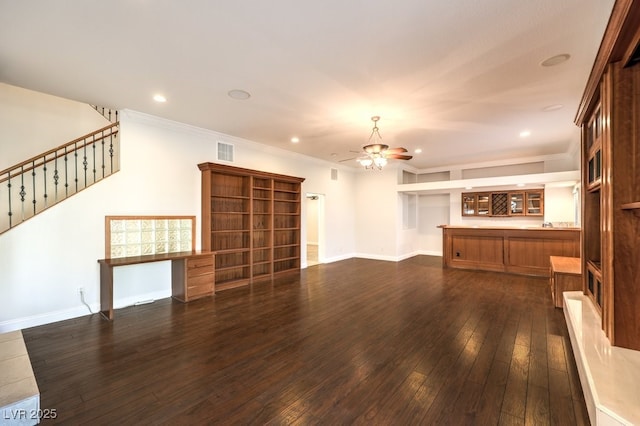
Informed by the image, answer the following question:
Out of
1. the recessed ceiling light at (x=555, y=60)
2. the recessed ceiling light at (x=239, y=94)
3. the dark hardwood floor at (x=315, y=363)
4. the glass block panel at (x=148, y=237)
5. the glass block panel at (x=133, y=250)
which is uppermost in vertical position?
the recessed ceiling light at (x=555, y=60)

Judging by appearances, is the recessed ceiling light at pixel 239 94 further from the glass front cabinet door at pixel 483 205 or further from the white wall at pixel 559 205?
the white wall at pixel 559 205

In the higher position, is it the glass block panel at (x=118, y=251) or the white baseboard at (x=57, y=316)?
the glass block panel at (x=118, y=251)

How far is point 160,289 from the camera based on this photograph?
4.84 metres

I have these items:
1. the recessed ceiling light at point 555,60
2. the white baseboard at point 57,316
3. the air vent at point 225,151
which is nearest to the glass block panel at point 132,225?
the white baseboard at point 57,316

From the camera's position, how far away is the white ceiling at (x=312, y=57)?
2303 mm

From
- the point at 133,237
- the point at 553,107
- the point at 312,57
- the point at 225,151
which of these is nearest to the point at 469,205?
the point at 553,107

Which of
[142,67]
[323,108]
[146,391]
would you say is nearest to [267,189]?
[323,108]

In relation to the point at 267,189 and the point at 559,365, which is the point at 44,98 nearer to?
the point at 267,189

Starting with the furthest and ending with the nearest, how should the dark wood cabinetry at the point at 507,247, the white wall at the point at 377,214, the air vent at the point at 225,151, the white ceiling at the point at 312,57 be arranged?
the white wall at the point at 377,214
the dark wood cabinetry at the point at 507,247
the air vent at the point at 225,151
the white ceiling at the point at 312,57

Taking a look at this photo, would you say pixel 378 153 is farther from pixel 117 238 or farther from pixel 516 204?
pixel 516 204

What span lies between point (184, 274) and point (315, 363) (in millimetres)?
2918

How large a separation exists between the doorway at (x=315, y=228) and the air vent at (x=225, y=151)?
258cm

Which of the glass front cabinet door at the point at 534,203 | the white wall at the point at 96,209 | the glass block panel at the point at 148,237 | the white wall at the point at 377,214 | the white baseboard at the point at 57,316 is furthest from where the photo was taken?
the white wall at the point at 377,214

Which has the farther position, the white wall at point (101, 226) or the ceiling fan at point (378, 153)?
the ceiling fan at point (378, 153)
